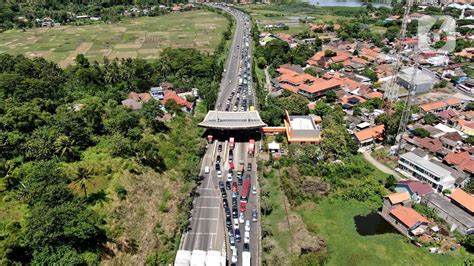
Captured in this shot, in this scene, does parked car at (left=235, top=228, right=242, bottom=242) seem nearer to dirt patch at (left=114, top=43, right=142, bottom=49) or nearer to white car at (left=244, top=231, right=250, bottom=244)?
white car at (left=244, top=231, right=250, bottom=244)

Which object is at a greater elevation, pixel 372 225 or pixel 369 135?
pixel 369 135

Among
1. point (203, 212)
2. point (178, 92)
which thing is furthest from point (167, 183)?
point (178, 92)

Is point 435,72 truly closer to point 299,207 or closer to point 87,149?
point 299,207

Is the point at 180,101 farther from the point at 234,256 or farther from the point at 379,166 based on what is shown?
the point at 234,256

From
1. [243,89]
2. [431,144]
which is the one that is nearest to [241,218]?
[431,144]

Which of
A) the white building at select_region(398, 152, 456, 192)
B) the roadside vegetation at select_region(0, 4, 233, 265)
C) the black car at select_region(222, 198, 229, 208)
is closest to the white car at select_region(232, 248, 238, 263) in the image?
the roadside vegetation at select_region(0, 4, 233, 265)

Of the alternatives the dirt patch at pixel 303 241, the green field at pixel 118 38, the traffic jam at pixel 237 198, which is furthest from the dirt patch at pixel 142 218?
the green field at pixel 118 38
